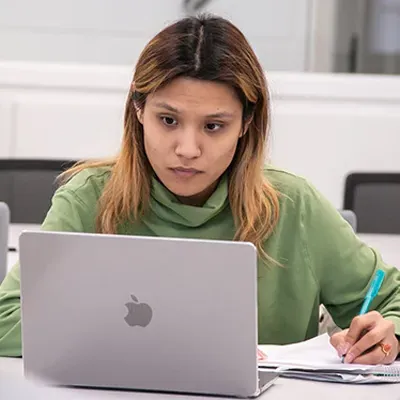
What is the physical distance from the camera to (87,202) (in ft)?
5.85

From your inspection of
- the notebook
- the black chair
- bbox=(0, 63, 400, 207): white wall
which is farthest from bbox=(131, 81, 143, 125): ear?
bbox=(0, 63, 400, 207): white wall

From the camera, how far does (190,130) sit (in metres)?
1.63

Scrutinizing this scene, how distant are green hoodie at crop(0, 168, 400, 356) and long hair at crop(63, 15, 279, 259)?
0.08 feet

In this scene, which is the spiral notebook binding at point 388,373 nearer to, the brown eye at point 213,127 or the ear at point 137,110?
the brown eye at point 213,127

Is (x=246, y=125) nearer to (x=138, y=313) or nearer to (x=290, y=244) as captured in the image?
(x=290, y=244)

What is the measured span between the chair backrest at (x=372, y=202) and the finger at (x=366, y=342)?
1630mm

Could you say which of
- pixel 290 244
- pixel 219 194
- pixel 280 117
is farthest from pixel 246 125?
pixel 280 117

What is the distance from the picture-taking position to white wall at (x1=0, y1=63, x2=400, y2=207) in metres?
4.34

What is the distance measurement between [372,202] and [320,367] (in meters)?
1.77

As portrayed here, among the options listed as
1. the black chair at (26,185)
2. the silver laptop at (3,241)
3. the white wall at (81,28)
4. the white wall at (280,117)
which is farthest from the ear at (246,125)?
the white wall at (81,28)

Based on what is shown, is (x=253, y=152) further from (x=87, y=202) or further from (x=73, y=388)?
(x=73, y=388)

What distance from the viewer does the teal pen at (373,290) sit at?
1696 millimetres

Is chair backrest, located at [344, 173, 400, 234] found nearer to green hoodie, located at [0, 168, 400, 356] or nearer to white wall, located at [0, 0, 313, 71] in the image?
green hoodie, located at [0, 168, 400, 356]

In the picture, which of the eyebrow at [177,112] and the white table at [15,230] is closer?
the eyebrow at [177,112]
